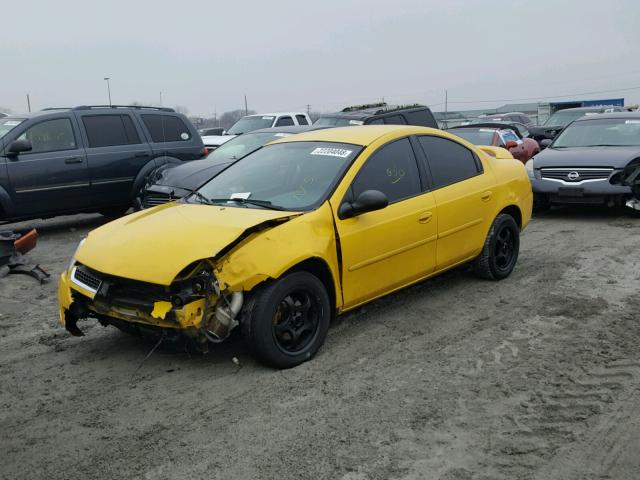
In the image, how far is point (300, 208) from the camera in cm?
494

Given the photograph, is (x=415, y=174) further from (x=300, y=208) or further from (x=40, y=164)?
(x=40, y=164)

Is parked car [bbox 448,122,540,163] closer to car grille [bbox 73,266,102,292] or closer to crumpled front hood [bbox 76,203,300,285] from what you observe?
crumpled front hood [bbox 76,203,300,285]

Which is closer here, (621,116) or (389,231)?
(389,231)

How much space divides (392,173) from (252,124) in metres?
12.4

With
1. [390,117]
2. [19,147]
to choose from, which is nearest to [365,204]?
[19,147]

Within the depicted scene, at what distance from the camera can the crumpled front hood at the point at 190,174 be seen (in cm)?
898

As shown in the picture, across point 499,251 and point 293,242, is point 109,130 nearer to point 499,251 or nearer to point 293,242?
point 499,251

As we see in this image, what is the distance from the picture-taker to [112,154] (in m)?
10.3

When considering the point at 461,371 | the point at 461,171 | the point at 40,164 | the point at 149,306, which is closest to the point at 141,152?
the point at 40,164

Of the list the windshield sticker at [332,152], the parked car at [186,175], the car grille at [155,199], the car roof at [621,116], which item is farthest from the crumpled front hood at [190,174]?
the car roof at [621,116]

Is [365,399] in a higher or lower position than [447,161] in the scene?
lower

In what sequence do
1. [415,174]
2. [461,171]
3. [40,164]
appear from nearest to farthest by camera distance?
[415,174]
[461,171]
[40,164]

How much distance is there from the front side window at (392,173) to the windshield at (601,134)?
264 inches

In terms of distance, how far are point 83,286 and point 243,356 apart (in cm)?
124
